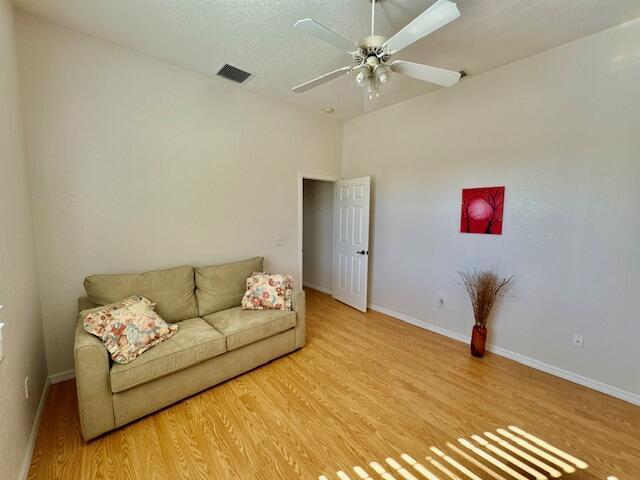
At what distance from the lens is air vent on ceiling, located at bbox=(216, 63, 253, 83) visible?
8.80 ft

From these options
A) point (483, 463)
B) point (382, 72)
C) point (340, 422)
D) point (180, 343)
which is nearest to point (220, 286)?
point (180, 343)

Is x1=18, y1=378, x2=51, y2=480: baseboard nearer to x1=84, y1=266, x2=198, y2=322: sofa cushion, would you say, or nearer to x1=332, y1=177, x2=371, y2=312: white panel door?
x1=84, y1=266, x2=198, y2=322: sofa cushion

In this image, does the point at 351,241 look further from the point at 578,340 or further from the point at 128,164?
the point at 128,164

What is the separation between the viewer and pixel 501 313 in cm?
275

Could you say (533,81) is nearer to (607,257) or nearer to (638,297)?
(607,257)

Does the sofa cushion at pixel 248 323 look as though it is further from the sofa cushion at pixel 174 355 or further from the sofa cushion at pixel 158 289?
the sofa cushion at pixel 158 289

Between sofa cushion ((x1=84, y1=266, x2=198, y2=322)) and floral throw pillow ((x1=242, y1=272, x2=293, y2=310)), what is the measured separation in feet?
1.74

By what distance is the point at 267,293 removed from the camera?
2.73 meters

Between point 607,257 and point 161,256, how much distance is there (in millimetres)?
4025

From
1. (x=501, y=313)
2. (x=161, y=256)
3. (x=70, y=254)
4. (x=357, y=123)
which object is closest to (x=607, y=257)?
(x=501, y=313)

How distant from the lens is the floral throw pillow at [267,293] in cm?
270

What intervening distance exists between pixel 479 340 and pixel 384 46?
2766mm

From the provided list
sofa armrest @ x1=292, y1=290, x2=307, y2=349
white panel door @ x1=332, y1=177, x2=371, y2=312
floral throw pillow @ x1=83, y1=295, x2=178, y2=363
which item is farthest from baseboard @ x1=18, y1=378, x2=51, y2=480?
white panel door @ x1=332, y1=177, x2=371, y2=312

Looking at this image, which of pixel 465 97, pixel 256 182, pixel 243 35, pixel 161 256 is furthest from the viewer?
pixel 256 182
